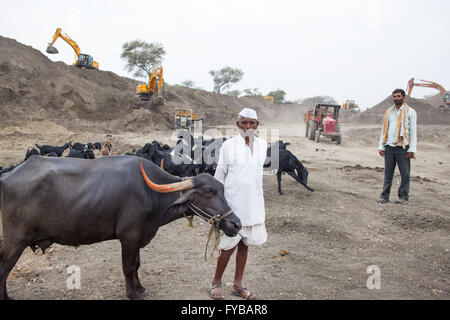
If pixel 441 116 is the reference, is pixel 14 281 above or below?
below

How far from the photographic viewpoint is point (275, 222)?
21.9ft

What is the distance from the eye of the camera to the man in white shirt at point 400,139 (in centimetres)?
723

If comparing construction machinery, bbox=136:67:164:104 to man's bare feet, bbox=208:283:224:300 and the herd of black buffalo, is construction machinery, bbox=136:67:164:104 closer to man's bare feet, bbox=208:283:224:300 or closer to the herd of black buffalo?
the herd of black buffalo

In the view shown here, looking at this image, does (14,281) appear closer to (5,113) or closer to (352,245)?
(352,245)

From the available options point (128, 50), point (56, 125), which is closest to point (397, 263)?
point (56, 125)

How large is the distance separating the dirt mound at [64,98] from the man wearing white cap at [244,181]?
19.9 meters

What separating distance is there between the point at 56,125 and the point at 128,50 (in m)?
26.6

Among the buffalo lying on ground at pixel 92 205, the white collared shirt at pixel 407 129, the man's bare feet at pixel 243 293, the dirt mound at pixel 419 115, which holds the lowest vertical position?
the man's bare feet at pixel 243 293

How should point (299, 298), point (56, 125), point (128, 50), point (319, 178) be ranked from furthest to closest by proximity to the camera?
point (128, 50)
point (56, 125)
point (319, 178)
point (299, 298)

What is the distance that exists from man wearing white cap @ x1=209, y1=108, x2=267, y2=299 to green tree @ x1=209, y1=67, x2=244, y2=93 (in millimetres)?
64736

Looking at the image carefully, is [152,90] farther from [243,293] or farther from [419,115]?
[419,115]

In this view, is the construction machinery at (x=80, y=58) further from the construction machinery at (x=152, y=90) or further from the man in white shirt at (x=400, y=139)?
the man in white shirt at (x=400, y=139)

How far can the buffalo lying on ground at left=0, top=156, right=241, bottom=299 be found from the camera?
3584 millimetres

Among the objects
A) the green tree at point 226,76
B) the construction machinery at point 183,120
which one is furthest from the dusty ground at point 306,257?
the green tree at point 226,76
